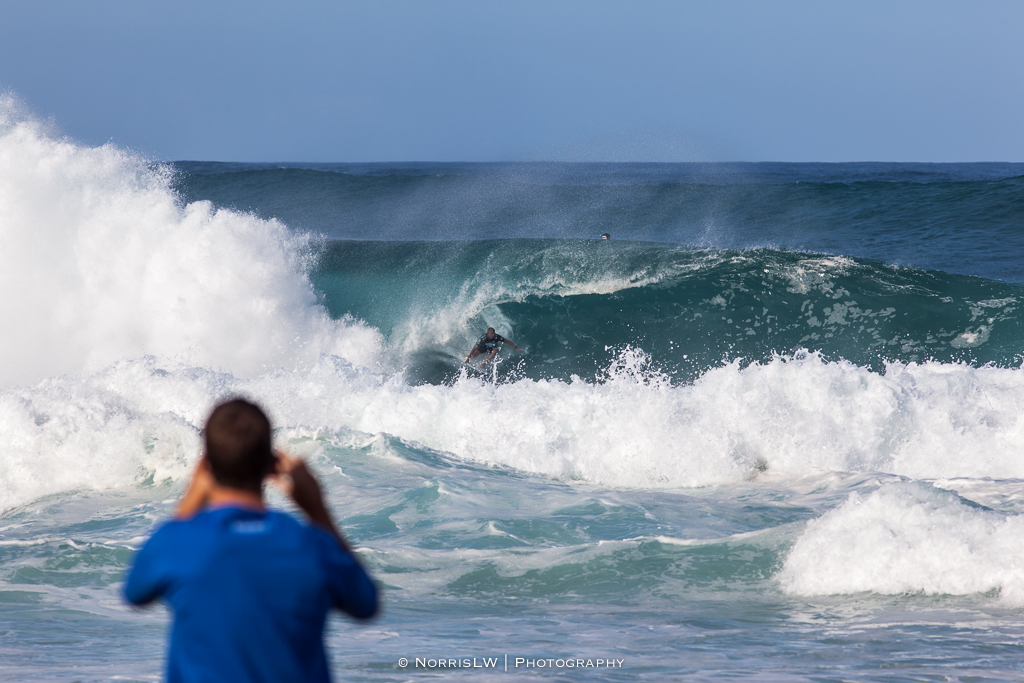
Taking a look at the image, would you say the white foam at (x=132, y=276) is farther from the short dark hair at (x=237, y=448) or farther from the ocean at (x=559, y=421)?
the short dark hair at (x=237, y=448)

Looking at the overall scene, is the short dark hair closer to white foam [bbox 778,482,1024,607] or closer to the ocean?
the ocean

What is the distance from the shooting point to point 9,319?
49.3 ft

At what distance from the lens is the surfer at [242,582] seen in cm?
178

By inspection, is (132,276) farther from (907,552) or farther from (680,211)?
(680,211)

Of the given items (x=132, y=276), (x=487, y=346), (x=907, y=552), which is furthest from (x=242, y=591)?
(x=132, y=276)

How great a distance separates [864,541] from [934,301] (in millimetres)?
10153

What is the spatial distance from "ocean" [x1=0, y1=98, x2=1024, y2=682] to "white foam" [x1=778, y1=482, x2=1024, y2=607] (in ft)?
0.06

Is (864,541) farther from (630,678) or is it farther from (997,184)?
(997,184)

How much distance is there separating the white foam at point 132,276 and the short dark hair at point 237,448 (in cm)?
1274

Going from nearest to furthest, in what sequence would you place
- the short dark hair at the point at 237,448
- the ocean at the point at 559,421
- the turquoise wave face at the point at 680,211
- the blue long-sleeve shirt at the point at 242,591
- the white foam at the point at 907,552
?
the blue long-sleeve shirt at the point at 242,591
the short dark hair at the point at 237,448
the ocean at the point at 559,421
the white foam at the point at 907,552
the turquoise wave face at the point at 680,211

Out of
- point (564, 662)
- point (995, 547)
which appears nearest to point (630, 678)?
point (564, 662)

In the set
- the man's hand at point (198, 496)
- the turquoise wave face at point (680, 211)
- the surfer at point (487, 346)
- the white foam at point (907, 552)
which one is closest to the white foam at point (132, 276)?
the surfer at point (487, 346)

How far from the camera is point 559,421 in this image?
10.1m

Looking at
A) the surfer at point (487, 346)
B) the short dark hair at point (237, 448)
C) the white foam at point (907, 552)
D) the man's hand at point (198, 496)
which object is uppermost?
the surfer at point (487, 346)
